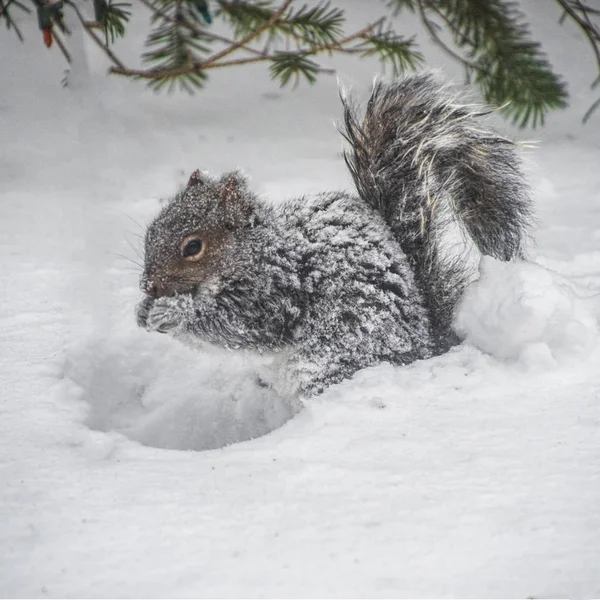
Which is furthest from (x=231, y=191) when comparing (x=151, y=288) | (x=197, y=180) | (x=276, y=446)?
(x=276, y=446)

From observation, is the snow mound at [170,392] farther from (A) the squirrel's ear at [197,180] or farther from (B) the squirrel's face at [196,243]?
(A) the squirrel's ear at [197,180]

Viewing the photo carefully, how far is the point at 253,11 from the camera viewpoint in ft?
6.11

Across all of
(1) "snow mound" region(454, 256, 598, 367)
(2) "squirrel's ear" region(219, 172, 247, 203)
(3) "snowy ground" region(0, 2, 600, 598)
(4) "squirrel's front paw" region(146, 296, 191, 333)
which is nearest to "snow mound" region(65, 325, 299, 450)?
(3) "snowy ground" region(0, 2, 600, 598)

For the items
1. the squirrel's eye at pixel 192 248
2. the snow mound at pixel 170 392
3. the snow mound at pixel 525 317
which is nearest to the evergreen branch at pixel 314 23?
the squirrel's eye at pixel 192 248

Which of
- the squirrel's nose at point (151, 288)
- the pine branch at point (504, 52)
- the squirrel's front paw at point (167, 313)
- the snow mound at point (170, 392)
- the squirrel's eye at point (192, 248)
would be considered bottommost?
the snow mound at point (170, 392)

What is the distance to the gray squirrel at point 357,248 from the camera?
6.00 ft

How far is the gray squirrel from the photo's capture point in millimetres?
1829

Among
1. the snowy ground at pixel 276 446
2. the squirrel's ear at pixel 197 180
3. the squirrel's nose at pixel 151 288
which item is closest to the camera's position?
the snowy ground at pixel 276 446

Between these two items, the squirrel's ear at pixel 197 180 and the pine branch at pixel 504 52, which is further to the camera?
the squirrel's ear at pixel 197 180

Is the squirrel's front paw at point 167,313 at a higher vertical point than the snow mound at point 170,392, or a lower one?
higher

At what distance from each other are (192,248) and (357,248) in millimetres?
442

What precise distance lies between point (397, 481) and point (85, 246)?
1.59 m

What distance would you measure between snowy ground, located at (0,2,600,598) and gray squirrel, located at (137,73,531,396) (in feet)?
0.36

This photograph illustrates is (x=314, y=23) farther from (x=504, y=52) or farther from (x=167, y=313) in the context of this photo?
(x=167, y=313)
